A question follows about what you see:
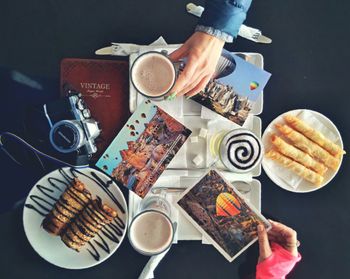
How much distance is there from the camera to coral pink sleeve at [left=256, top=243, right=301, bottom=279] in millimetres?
1027

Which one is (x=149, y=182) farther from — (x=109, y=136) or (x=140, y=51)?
(x=140, y=51)

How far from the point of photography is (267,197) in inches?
44.2

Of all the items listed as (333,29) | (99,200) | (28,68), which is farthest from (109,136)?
(333,29)

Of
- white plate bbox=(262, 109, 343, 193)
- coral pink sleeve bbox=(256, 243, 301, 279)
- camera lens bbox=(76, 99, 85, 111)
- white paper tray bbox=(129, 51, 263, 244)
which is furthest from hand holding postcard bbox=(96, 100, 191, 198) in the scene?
coral pink sleeve bbox=(256, 243, 301, 279)

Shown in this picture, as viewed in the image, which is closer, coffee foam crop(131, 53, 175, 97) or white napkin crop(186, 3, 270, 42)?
coffee foam crop(131, 53, 175, 97)

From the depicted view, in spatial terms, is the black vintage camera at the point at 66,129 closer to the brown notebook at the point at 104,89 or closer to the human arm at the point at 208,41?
the brown notebook at the point at 104,89

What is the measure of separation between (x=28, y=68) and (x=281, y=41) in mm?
A: 762

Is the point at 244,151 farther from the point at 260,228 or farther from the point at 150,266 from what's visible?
the point at 150,266

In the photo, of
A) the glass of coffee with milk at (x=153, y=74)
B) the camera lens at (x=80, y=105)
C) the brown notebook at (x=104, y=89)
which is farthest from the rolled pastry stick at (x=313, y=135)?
the camera lens at (x=80, y=105)

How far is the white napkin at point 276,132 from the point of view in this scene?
107 cm

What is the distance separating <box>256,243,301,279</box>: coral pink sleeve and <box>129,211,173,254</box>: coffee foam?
27 cm

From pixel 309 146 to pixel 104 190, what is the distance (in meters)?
0.59

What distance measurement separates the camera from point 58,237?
1086mm

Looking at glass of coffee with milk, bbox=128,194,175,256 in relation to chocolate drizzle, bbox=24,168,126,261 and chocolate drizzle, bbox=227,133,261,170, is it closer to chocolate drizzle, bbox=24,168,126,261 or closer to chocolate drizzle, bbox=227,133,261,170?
chocolate drizzle, bbox=24,168,126,261
